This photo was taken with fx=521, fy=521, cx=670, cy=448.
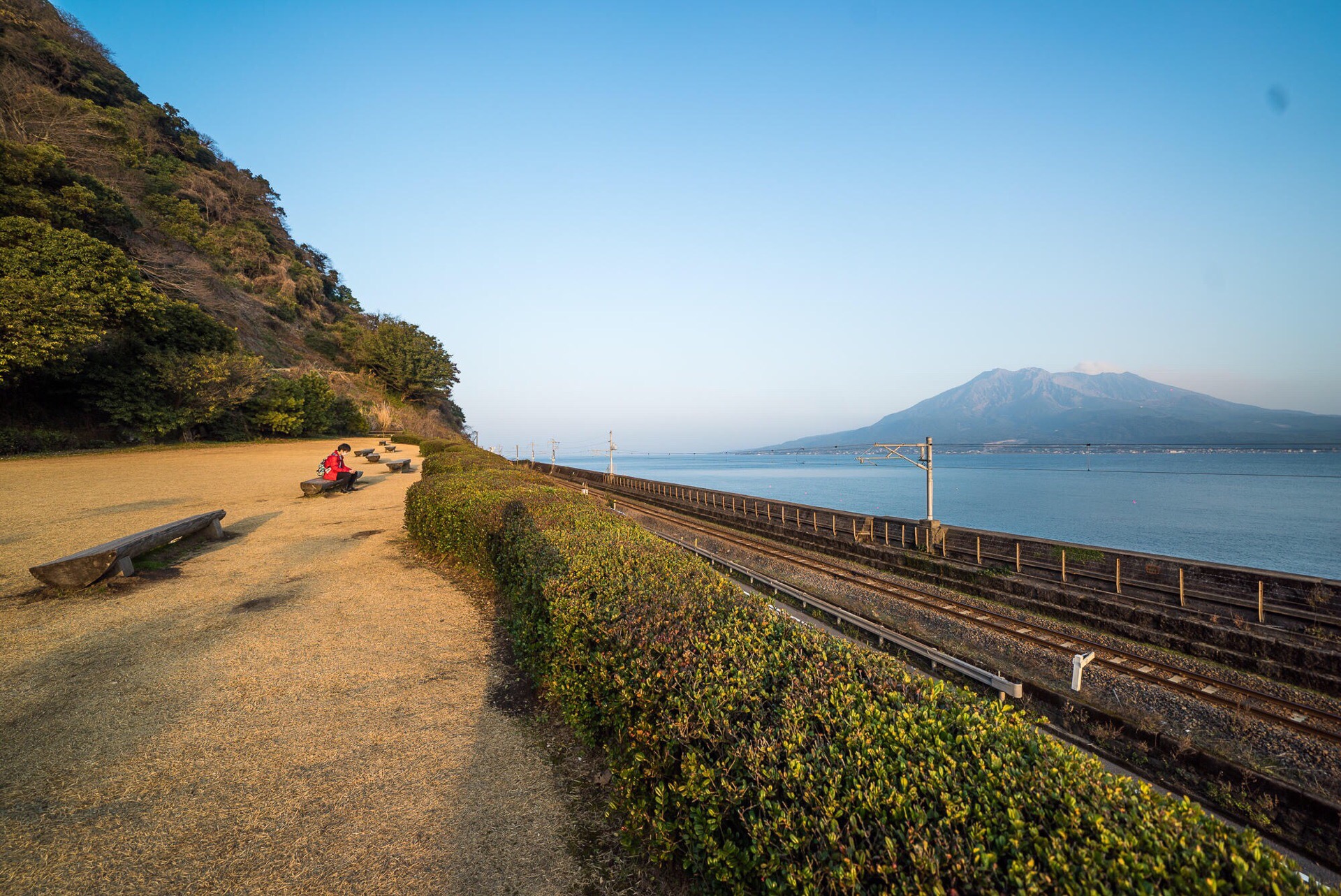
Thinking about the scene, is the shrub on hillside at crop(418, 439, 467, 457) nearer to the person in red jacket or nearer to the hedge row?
the person in red jacket

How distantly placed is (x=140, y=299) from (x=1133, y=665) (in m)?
34.2

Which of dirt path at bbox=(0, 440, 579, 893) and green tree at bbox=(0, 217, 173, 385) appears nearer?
dirt path at bbox=(0, 440, 579, 893)

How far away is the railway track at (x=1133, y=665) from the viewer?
7781mm

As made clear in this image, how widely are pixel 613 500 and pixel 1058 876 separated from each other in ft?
123

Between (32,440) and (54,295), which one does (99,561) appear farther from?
(32,440)

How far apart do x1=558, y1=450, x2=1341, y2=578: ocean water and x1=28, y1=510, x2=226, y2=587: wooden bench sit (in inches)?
1823

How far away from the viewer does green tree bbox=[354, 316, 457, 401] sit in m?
49.2

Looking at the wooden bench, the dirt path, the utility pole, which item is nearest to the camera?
the dirt path

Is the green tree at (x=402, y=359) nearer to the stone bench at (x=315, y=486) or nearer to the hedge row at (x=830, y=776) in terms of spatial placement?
the stone bench at (x=315, y=486)

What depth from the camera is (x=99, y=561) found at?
23.2 ft

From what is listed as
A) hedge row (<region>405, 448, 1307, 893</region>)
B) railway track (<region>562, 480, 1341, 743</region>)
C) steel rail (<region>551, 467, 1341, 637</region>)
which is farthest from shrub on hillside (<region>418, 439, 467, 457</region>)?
hedge row (<region>405, 448, 1307, 893</region>)

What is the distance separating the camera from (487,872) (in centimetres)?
305

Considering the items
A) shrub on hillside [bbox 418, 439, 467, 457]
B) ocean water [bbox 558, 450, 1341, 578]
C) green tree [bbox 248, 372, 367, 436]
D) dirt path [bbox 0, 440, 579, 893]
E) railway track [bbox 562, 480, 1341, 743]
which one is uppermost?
green tree [bbox 248, 372, 367, 436]

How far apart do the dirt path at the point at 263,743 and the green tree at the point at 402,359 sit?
44731mm
